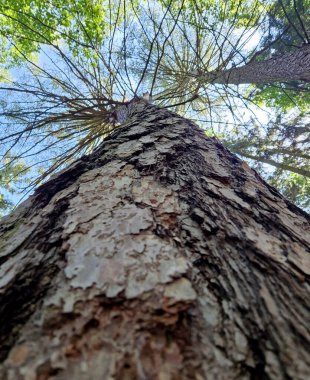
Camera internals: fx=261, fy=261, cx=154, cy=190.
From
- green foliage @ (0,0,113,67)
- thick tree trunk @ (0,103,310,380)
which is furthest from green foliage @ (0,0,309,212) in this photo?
thick tree trunk @ (0,103,310,380)

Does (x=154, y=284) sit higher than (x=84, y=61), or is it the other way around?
(x=84, y=61)

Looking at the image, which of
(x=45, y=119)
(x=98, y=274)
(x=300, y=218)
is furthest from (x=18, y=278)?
(x=45, y=119)

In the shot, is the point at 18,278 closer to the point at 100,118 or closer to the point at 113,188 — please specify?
the point at 113,188

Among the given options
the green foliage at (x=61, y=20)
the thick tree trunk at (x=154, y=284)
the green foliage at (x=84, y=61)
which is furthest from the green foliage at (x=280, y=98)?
the thick tree trunk at (x=154, y=284)

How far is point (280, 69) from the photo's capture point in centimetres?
342

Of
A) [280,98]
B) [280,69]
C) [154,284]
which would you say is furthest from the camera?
[280,98]

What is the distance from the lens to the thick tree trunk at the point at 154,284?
1.10ft

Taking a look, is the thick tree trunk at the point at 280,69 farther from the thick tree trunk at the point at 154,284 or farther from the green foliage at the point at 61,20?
the thick tree trunk at the point at 154,284

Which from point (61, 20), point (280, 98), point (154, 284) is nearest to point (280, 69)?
point (280, 98)

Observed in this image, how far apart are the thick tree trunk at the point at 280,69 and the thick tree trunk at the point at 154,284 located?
8.00ft

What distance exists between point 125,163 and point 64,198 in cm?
25

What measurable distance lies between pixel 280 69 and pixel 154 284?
383 cm

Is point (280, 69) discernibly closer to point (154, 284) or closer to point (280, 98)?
point (280, 98)

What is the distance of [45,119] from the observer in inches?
119
